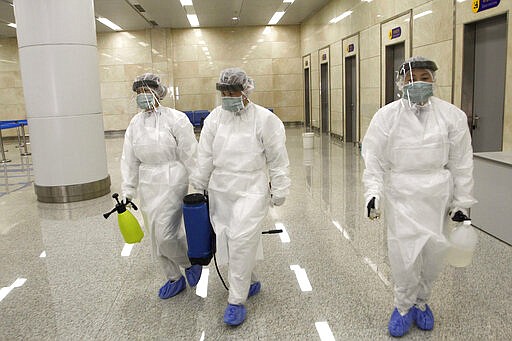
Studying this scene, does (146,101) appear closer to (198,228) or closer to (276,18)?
(198,228)

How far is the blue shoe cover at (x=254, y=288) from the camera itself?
3345 millimetres

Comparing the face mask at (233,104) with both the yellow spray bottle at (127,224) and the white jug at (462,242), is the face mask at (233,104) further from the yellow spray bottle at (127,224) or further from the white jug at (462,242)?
the white jug at (462,242)

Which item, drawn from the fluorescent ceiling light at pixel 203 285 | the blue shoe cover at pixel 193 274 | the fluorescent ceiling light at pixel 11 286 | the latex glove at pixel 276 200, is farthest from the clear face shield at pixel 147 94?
the fluorescent ceiling light at pixel 11 286

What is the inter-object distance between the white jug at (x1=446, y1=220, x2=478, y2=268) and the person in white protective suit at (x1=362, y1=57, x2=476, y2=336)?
0.09 metres

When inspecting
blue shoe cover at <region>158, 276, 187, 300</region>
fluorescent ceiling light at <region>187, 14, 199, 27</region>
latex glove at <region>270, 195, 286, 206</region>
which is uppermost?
fluorescent ceiling light at <region>187, 14, 199, 27</region>

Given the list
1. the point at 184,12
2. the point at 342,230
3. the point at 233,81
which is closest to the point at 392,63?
the point at 342,230

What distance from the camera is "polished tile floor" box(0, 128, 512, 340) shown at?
288cm

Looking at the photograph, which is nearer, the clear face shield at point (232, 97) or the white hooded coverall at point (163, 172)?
the clear face shield at point (232, 97)

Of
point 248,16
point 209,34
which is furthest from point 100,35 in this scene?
point 248,16

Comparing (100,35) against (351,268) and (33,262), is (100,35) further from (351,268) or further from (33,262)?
(351,268)

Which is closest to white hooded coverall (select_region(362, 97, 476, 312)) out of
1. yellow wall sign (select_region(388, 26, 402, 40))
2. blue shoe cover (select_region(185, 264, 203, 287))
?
blue shoe cover (select_region(185, 264, 203, 287))

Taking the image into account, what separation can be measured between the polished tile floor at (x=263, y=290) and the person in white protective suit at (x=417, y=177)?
0.42 m

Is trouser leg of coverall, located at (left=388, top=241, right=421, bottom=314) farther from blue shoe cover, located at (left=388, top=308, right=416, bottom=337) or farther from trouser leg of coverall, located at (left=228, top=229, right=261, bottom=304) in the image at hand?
trouser leg of coverall, located at (left=228, top=229, right=261, bottom=304)

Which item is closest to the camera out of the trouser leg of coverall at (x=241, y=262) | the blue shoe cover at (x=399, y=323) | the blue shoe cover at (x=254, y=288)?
the blue shoe cover at (x=399, y=323)
